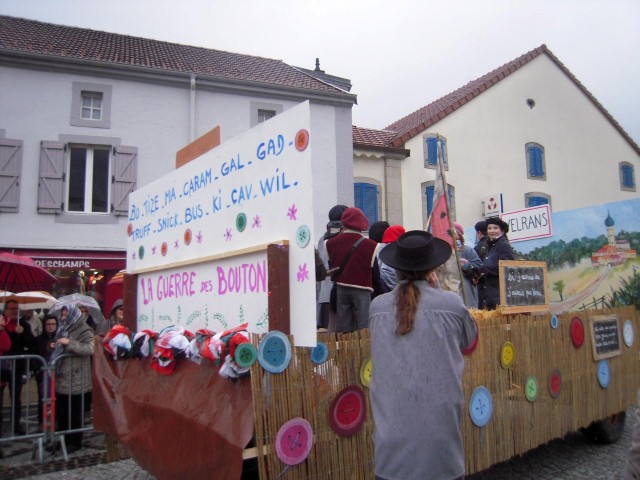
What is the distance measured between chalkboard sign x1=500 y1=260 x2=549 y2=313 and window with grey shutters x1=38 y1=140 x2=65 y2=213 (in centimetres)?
1142

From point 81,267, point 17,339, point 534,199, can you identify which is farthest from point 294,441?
point 534,199

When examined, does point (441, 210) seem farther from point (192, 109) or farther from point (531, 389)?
point (192, 109)

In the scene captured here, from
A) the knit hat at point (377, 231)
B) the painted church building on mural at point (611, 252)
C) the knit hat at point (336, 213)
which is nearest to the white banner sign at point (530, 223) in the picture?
the painted church building on mural at point (611, 252)

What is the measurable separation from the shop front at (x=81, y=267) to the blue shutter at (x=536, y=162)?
1428 centimetres

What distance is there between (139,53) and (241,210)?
44.5 feet

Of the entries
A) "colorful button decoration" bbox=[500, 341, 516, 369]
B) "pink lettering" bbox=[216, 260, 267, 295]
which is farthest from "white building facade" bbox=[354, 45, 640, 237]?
"pink lettering" bbox=[216, 260, 267, 295]

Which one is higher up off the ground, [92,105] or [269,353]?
[92,105]

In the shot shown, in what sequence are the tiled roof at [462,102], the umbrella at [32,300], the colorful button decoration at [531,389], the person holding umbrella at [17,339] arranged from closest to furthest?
the colorful button decoration at [531,389] → the person holding umbrella at [17,339] → the umbrella at [32,300] → the tiled roof at [462,102]

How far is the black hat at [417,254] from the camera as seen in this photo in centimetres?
236

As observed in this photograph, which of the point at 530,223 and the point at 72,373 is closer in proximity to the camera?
the point at 72,373

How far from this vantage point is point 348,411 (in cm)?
301

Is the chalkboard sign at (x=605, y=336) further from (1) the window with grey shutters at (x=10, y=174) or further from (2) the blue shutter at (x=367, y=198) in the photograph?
(1) the window with grey shutters at (x=10, y=174)

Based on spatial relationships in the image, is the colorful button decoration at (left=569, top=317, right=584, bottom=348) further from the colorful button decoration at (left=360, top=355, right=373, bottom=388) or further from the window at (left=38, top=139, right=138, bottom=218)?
the window at (left=38, top=139, right=138, bottom=218)

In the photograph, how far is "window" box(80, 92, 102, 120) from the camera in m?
13.3
